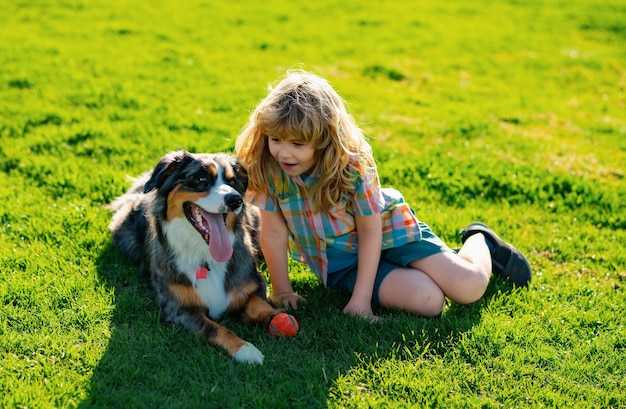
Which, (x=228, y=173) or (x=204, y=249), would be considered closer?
(x=228, y=173)

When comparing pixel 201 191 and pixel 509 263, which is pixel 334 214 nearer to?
pixel 201 191

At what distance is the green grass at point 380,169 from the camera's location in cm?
372

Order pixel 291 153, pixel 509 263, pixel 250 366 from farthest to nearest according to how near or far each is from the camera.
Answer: pixel 509 263
pixel 291 153
pixel 250 366

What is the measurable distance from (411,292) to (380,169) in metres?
2.46

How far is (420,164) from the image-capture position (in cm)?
682

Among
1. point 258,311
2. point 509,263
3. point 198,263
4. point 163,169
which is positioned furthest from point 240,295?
point 509,263

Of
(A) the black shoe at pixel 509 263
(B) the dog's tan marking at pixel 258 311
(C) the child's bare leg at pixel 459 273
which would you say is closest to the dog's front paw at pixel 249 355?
(B) the dog's tan marking at pixel 258 311

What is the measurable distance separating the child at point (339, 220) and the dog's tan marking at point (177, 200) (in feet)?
1.86

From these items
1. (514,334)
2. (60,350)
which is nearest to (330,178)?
(514,334)

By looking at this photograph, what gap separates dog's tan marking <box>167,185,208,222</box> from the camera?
4023mm

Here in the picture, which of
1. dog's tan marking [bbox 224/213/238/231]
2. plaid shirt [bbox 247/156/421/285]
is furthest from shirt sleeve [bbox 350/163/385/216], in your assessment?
dog's tan marking [bbox 224/213/238/231]

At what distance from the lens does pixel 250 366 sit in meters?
3.75

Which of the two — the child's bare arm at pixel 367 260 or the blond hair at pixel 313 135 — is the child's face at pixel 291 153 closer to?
the blond hair at pixel 313 135

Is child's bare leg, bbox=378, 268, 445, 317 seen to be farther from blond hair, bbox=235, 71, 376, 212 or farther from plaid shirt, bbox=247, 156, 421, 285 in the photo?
blond hair, bbox=235, 71, 376, 212
